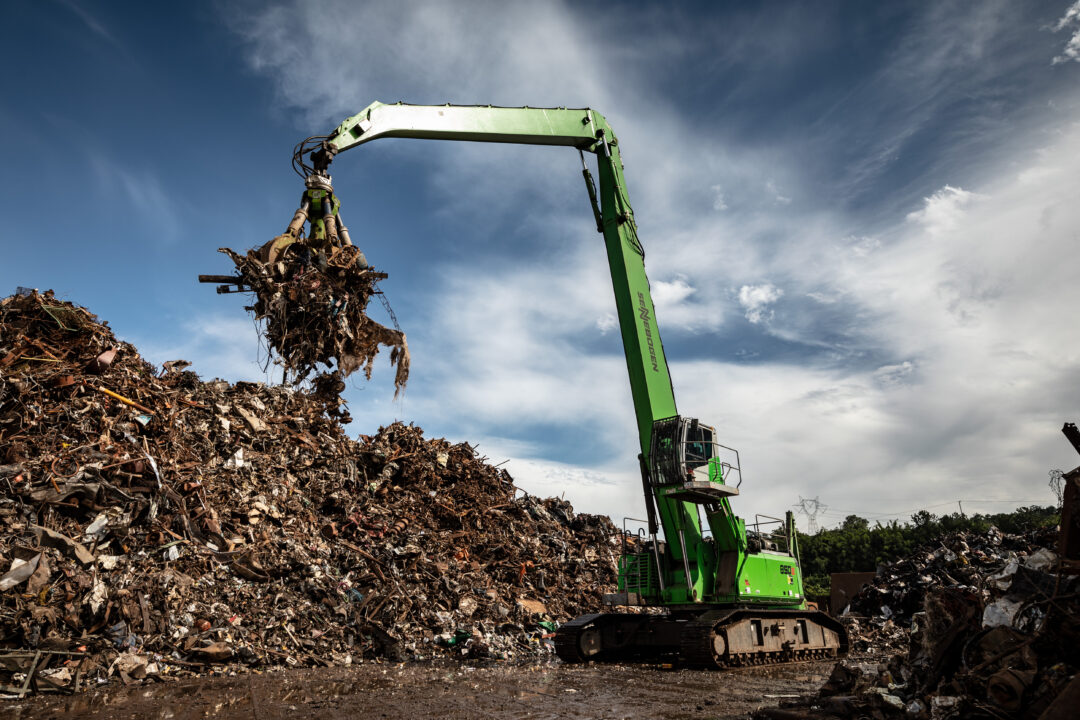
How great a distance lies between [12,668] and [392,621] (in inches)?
193

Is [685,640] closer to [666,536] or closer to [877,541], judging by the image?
[666,536]

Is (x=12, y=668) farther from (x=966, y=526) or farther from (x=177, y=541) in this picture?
(x=966, y=526)

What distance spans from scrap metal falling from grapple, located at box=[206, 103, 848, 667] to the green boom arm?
0.02 meters

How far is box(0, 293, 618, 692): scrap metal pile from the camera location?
757 centimetres

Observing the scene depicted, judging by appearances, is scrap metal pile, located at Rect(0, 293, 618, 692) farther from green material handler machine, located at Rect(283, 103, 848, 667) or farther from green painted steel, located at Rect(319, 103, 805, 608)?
green painted steel, located at Rect(319, 103, 805, 608)

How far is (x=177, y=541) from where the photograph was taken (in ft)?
29.9

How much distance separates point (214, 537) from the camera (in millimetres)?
9711

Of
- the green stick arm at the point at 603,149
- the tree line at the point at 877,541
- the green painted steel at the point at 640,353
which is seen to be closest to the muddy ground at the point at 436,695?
the green painted steel at the point at 640,353

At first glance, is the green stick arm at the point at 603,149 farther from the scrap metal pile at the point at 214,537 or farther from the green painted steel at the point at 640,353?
the scrap metal pile at the point at 214,537

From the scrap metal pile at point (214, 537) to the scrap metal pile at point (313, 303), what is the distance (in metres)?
2.40

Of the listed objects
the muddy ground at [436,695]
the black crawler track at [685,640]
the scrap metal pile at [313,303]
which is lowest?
the muddy ground at [436,695]

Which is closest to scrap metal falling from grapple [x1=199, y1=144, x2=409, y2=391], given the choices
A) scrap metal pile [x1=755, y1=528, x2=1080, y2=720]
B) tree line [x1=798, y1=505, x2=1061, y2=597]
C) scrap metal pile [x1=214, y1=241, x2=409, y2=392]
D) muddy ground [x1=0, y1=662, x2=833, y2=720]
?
scrap metal pile [x1=214, y1=241, x2=409, y2=392]

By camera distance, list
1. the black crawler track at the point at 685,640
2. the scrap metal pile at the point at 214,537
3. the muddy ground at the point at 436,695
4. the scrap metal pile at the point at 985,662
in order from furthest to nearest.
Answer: the black crawler track at the point at 685,640 < the scrap metal pile at the point at 214,537 < the muddy ground at the point at 436,695 < the scrap metal pile at the point at 985,662

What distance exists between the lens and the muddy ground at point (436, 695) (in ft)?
18.8
